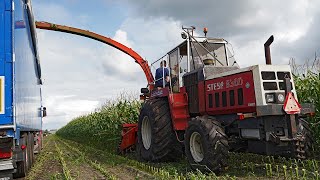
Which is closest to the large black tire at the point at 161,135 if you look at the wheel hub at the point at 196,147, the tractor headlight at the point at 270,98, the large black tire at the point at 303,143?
the wheel hub at the point at 196,147

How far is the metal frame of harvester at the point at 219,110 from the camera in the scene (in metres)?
5.77

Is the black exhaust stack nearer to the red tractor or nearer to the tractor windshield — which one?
the red tractor

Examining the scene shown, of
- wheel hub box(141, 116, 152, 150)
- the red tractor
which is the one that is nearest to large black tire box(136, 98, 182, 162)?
the red tractor

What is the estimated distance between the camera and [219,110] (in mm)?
6699

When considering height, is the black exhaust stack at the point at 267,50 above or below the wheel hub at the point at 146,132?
above

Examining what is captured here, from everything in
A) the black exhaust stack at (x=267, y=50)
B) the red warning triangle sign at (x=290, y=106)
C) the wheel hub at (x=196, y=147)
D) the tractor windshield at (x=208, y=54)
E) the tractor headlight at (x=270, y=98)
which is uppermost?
the tractor windshield at (x=208, y=54)

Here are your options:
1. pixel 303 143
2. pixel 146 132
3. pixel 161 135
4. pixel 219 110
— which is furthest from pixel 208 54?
pixel 303 143

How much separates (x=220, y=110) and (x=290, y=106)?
140cm

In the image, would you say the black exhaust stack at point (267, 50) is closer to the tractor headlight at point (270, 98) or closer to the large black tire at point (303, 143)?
the tractor headlight at point (270, 98)

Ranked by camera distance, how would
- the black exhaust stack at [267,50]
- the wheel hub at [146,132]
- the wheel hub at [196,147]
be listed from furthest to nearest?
1. the wheel hub at [146,132]
2. the wheel hub at [196,147]
3. the black exhaust stack at [267,50]

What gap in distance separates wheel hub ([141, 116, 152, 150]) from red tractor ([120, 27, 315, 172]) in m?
0.49

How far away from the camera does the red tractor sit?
227 inches

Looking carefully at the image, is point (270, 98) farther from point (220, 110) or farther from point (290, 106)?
point (220, 110)

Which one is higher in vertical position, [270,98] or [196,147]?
[270,98]
